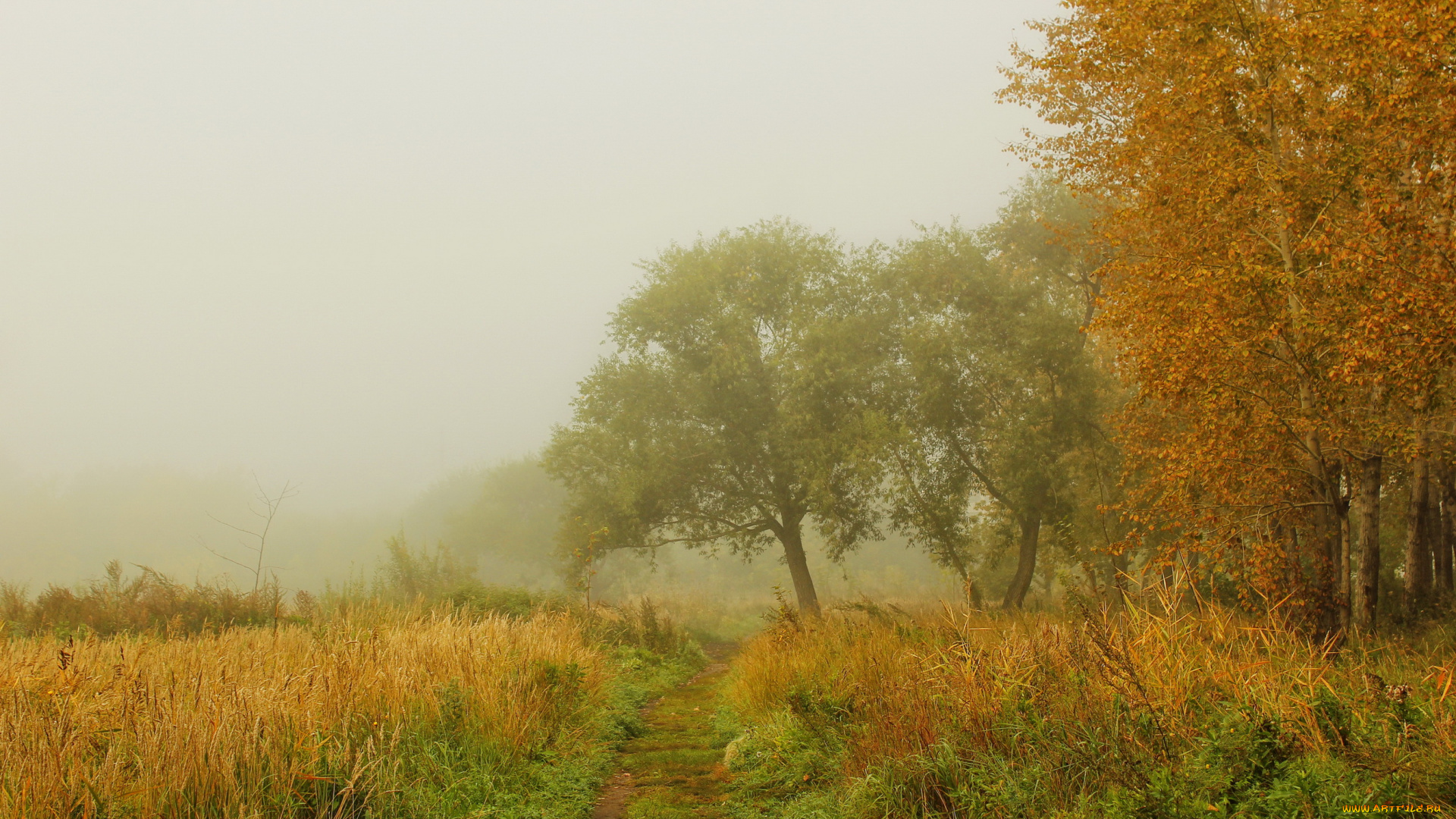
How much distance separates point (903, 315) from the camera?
2175 cm

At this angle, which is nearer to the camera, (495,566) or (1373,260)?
(1373,260)

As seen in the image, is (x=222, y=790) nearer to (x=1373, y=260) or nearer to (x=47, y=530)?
(x=1373, y=260)

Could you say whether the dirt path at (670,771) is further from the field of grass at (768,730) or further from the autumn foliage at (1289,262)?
the autumn foliage at (1289,262)

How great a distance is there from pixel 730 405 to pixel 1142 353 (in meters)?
14.7

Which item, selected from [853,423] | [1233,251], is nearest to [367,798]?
[1233,251]

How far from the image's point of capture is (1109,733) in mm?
4043

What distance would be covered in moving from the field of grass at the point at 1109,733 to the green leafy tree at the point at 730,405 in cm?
1472

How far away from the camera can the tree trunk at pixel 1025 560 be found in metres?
19.0

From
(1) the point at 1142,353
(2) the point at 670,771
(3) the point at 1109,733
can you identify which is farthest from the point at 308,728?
(1) the point at 1142,353

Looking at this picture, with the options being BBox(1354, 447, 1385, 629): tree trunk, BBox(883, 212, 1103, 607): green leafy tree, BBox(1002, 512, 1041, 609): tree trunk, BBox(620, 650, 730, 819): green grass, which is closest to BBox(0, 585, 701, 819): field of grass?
BBox(620, 650, 730, 819): green grass

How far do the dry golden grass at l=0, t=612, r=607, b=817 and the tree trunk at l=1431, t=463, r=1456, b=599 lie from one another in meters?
12.6

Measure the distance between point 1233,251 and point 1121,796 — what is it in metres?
7.26

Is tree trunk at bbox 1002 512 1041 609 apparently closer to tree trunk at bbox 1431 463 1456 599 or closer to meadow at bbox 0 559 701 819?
tree trunk at bbox 1431 463 1456 599

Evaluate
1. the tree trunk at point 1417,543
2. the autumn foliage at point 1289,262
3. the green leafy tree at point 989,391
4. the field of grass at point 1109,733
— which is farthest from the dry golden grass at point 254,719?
the green leafy tree at point 989,391
